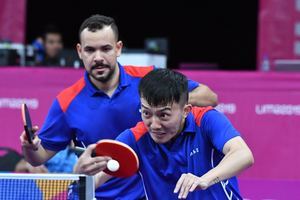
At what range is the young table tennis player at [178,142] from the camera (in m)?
3.78

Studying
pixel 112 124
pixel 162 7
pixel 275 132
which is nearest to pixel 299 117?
pixel 275 132

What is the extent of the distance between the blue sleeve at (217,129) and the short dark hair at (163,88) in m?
0.18

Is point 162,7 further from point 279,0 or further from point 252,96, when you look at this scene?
point 252,96

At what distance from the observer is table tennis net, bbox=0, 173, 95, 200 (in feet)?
12.2

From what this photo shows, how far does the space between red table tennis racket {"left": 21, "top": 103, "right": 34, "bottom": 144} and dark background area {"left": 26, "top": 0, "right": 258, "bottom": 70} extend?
1348 centimetres

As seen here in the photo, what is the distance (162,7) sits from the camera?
60.0ft

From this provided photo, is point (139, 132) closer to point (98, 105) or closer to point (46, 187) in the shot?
point (46, 187)

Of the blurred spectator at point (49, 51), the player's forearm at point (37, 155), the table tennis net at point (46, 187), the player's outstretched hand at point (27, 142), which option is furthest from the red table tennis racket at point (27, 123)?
the blurred spectator at point (49, 51)

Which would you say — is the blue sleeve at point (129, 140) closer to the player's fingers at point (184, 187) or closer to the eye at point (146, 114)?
the eye at point (146, 114)

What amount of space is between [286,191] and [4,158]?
3.12 meters

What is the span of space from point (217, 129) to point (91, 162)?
698mm

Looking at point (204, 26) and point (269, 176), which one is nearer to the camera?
point (269, 176)

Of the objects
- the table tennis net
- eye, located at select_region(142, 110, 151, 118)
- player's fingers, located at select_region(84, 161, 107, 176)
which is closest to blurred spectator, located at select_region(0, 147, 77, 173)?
the table tennis net

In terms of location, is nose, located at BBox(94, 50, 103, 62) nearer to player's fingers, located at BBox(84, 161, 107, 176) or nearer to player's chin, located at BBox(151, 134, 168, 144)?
player's chin, located at BBox(151, 134, 168, 144)
